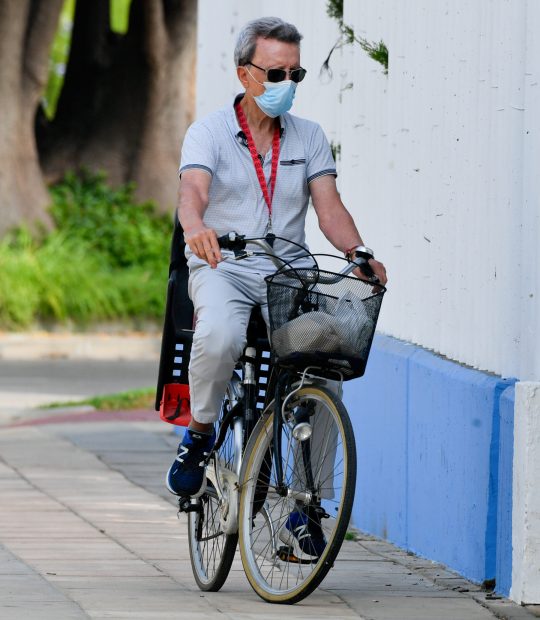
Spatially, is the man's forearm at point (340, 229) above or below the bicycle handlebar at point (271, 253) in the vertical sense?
above

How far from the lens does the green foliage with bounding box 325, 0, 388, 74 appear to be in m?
7.18

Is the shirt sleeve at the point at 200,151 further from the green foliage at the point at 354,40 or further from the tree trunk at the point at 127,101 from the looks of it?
the tree trunk at the point at 127,101

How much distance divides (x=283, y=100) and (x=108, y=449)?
16.0 feet

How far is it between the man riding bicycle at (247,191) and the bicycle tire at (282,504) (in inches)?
4.2

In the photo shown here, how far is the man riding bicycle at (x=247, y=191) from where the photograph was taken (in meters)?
5.36

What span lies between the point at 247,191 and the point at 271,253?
38 centimetres

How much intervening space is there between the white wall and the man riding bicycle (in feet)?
1.89

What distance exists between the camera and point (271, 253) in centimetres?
520

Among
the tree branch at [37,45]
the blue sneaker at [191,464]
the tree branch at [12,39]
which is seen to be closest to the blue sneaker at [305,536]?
the blue sneaker at [191,464]

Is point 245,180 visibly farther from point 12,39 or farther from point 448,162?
point 12,39

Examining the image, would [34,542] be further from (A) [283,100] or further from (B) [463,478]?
(A) [283,100]

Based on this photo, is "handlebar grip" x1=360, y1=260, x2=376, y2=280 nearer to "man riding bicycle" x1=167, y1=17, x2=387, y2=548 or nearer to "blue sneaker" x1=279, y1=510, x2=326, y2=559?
"man riding bicycle" x1=167, y1=17, x2=387, y2=548

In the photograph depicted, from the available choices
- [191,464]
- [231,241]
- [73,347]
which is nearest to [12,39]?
[73,347]

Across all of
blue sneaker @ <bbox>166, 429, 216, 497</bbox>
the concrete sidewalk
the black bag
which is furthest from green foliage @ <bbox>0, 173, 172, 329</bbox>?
blue sneaker @ <bbox>166, 429, 216, 497</bbox>
